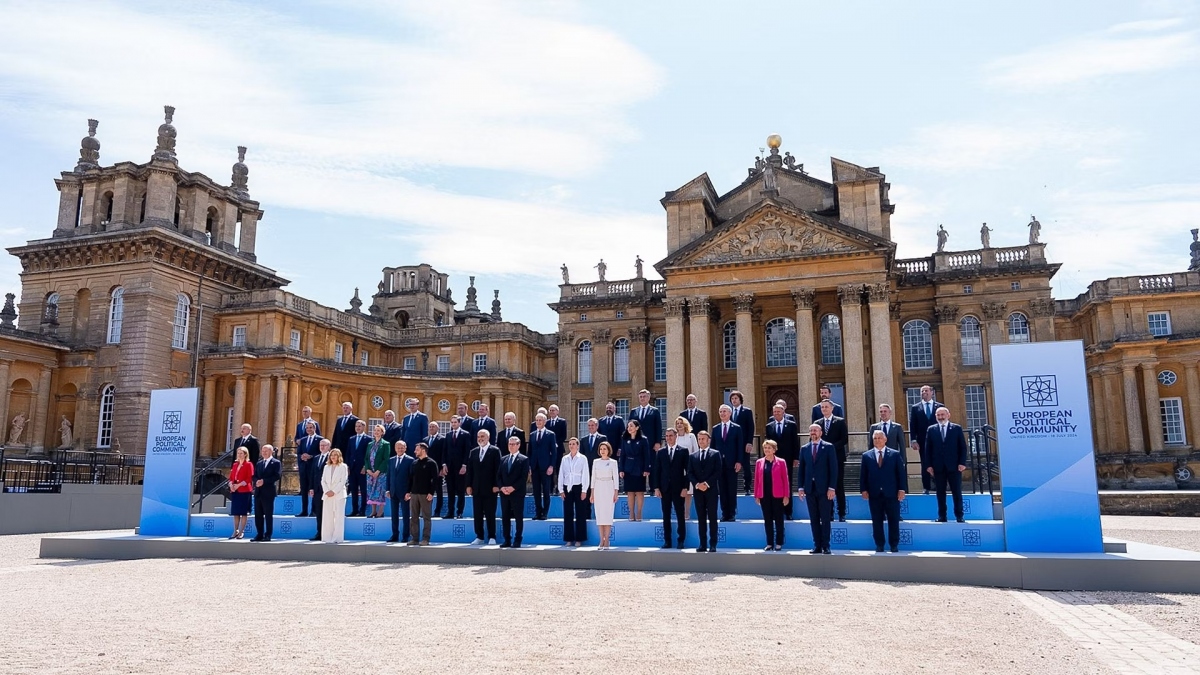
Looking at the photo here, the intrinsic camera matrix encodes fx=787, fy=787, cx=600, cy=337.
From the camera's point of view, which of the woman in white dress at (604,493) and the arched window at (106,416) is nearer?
the woman in white dress at (604,493)

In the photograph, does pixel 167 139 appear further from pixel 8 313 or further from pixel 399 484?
pixel 399 484

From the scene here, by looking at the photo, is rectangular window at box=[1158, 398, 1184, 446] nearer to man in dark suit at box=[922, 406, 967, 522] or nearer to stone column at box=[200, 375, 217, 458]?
man in dark suit at box=[922, 406, 967, 522]

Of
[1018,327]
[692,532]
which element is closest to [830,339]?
[1018,327]

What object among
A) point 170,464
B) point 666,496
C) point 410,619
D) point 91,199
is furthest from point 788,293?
point 91,199

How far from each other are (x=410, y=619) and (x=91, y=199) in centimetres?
3766

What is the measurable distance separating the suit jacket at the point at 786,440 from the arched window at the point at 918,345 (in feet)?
77.8

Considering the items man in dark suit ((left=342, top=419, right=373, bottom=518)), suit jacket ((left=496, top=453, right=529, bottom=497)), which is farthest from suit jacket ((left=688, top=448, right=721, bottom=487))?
man in dark suit ((left=342, top=419, right=373, bottom=518))

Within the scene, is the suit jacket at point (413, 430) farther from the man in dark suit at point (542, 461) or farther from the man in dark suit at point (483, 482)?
the man in dark suit at point (542, 461)

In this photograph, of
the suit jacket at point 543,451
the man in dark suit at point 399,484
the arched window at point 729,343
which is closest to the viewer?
the man in dark suit at point 399,484

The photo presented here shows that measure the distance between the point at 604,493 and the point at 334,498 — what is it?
5.24 meters

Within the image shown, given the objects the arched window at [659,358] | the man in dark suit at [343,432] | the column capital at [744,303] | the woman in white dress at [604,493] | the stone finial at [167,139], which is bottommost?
the woman in white dress at [604,493]

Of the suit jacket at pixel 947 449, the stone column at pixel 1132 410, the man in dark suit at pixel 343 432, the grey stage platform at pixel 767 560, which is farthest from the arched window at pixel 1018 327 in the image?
the man in dark suit at pixel 343 432

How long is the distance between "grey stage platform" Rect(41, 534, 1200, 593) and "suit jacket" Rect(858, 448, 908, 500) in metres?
0.89

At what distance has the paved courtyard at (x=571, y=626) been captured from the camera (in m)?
6.31
